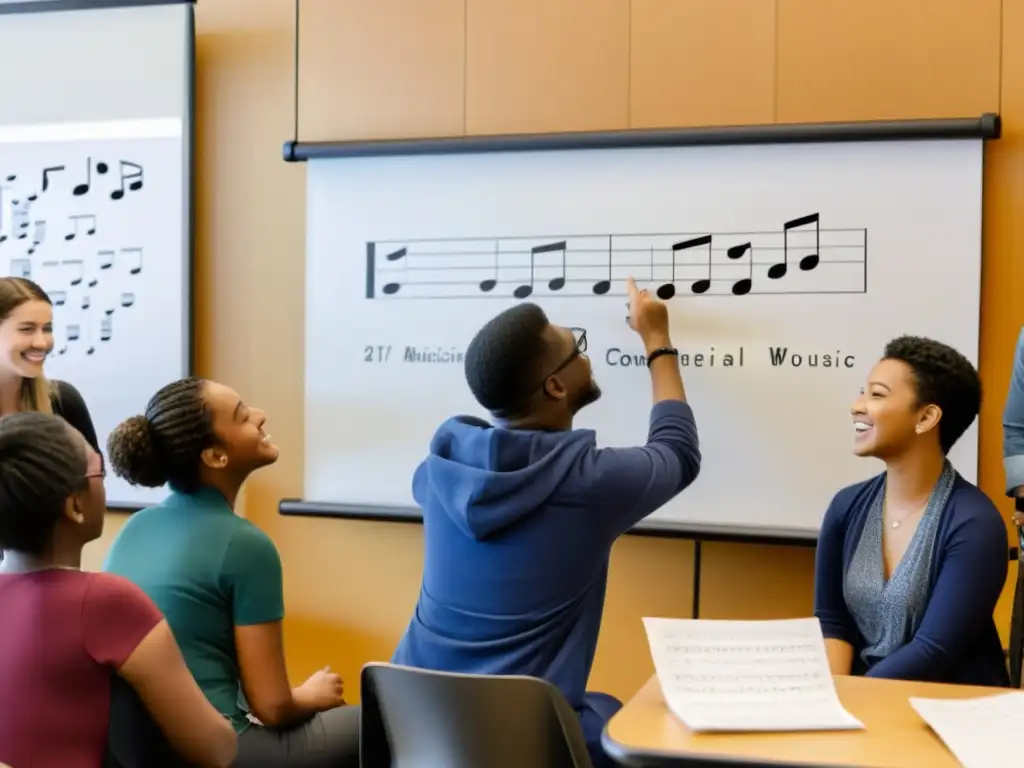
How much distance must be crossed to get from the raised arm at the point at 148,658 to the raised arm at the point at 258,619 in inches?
11.2

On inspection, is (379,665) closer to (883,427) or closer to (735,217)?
(883,427)

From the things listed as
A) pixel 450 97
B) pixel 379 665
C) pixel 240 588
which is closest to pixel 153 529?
pixel 240 588

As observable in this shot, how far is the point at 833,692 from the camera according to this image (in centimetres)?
152

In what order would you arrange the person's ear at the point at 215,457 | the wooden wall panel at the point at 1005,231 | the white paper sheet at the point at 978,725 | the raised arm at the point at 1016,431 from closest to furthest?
1. the white paper sheet at the point at 978,725
2. the person's ear at the point at 215,457
3. the raised arm at the point at 1016,431
4. the wooden wall panel at the point at 1005,231

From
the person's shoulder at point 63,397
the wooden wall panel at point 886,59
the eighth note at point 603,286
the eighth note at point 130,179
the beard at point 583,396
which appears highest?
the wooden wall panel at point 886,59

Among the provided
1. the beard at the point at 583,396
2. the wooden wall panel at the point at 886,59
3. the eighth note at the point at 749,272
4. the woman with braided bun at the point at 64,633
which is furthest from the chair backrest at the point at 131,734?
the wooden wall panel at the point at 886,59

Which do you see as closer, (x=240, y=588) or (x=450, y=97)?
(x=240, y=588)

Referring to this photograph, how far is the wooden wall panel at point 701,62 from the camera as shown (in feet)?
8.68

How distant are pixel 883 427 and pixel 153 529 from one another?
130 centimetres

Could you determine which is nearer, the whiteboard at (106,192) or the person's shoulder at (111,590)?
the person's shoulder at (111,590)

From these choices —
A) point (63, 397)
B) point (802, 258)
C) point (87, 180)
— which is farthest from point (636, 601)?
point (87, 180)

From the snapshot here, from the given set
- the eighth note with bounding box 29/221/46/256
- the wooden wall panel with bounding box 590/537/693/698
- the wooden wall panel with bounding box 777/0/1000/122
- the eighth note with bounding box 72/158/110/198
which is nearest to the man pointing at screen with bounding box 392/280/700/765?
the wooden wall panel with bounding box 590/537/693/698

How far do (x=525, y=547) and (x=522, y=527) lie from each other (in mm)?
31

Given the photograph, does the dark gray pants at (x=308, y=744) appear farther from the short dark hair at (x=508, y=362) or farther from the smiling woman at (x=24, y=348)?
the smiling woman at (x=24, y=348)
